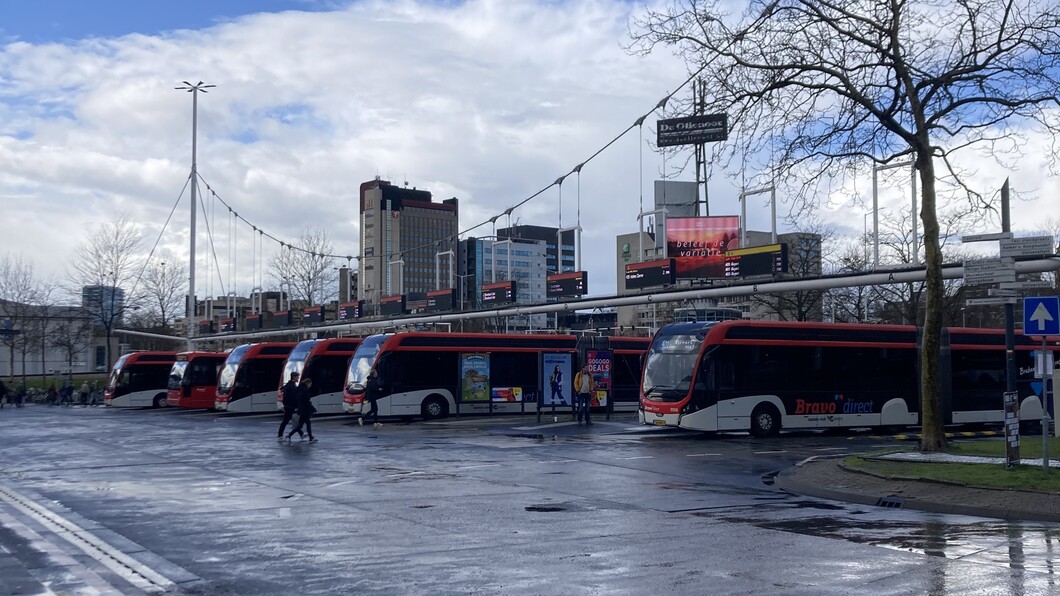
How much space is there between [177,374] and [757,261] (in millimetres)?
27286

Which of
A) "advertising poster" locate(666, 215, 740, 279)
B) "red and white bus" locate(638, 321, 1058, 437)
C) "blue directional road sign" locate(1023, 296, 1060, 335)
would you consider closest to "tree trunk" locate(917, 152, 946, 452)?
"blue directional road sign" locate(1023, 296, 1060, 335)

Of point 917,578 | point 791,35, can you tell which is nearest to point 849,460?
point 791,35

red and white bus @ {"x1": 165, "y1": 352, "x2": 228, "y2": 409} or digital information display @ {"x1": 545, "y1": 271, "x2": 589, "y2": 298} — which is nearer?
digital information display @ {"x1": 545, "y1": 271, "x2": 589, "y2": 298}

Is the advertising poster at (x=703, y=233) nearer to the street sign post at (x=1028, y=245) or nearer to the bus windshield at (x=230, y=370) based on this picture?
the bus windshield at (x=230, y=370)

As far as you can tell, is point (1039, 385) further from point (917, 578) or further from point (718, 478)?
point (917, 578)

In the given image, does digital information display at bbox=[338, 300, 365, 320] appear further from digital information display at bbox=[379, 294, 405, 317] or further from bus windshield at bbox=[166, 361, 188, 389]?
bus windshield at bbox=[166, 361, 188, 389]

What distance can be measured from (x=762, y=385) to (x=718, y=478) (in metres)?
10.7

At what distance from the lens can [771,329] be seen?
28.4 meters

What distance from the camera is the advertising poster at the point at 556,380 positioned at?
36312 mm

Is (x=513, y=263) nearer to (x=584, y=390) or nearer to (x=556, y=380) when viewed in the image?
(x=556, y=380)

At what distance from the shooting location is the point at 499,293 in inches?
2079

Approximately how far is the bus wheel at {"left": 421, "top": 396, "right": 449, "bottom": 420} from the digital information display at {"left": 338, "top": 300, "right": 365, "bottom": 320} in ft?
100

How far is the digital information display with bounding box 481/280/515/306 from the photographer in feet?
170

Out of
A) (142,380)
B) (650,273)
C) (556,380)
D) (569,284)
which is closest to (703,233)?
(569,284)
